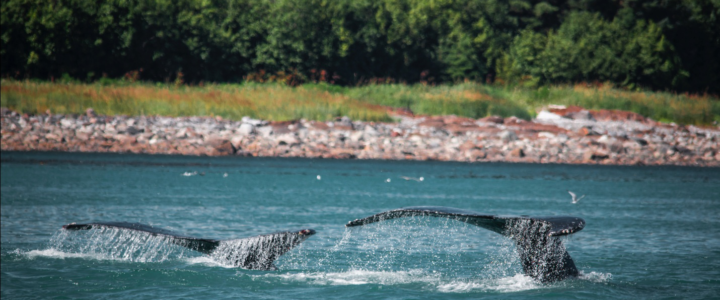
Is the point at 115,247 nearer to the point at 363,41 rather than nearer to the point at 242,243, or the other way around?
the point at 242,243

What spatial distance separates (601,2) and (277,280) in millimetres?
69833

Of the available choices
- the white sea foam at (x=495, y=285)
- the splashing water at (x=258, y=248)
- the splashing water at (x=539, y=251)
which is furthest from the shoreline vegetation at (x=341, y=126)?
the splashing water at (x=258, y=248)

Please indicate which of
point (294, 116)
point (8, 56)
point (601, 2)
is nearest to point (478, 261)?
point (294, 116)

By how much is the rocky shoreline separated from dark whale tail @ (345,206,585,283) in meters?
27.3

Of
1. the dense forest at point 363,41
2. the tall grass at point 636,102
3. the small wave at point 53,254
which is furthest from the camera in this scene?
the dense forest at point 363,41

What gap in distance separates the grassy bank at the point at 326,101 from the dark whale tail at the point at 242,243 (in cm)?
3239

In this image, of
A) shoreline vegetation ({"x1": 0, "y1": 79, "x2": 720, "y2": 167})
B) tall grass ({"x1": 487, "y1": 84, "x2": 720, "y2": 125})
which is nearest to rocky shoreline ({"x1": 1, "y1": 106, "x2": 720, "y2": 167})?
shoreline vegetation ({"x1": 0, "y1": 79, "x2": 720, "y2": 167})

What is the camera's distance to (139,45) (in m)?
59.8

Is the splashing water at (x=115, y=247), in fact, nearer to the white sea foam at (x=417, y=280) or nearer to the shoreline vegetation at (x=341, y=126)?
the white sea foam at (x=417, y=280)

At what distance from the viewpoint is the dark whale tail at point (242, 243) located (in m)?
9.48

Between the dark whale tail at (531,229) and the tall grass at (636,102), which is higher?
the dark whale tail at (531,229)

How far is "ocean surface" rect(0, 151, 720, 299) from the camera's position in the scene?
12320 millimetres

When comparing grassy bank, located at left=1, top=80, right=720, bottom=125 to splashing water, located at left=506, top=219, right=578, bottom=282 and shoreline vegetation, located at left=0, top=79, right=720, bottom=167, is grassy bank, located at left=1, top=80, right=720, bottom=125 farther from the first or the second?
splashing water, located at left=506, top=219, right=578, bottom=282

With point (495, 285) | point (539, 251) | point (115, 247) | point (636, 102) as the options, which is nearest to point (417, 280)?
point (495, 285)
